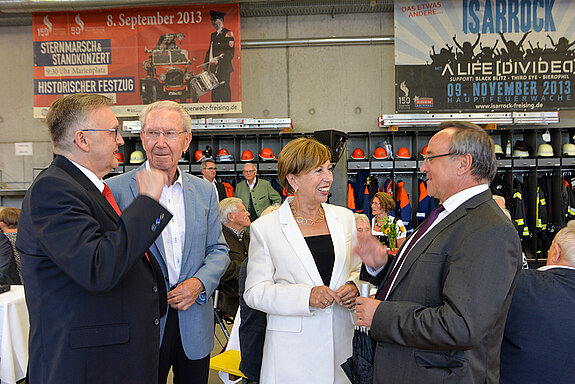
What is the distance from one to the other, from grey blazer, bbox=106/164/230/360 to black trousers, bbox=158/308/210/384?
34mm

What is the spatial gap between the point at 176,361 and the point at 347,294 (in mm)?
862

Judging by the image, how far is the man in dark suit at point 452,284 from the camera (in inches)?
59.0

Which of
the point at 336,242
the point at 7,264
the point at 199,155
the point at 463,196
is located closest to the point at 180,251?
the point at 336,242

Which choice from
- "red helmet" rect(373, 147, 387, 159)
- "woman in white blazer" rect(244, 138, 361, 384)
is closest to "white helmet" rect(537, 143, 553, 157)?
"red helmet" rect(373, 147, 387, 159)

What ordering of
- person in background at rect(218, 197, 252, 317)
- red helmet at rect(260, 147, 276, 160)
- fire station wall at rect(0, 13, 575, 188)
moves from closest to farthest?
person in background at rect(218, 197, 252, 317) → red helmet at rect(260, 147, 276, 160) → fire station wall at rect(0, 13, 575, 188)

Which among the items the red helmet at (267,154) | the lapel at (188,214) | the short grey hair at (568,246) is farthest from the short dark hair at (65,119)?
the red helmet at (267,154)

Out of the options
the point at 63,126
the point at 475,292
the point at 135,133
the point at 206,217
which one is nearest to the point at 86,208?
the point at 63,126

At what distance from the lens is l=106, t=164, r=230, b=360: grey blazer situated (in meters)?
2.13

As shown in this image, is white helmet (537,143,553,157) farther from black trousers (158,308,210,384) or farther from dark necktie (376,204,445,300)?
black trousers (158,308,210,384)

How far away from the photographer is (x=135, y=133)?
8.71 m

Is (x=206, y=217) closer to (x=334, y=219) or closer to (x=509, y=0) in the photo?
(x=334, y=219)

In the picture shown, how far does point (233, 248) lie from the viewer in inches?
170

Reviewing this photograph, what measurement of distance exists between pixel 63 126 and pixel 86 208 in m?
0.36

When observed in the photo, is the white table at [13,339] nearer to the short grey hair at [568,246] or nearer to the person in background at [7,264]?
the person in background at [7,264]
